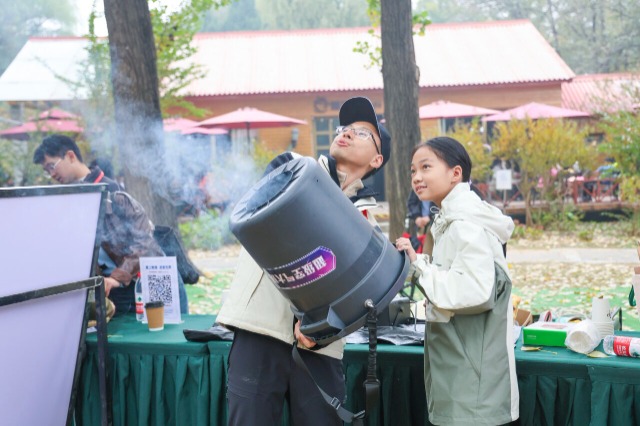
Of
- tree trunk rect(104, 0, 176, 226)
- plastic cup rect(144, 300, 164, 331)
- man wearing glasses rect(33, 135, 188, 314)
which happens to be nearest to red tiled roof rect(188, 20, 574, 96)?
tree trunk rect(104, 0, 176, 226)

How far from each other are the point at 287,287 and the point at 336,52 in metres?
20.7

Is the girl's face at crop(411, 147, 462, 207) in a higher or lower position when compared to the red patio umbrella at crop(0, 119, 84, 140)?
lower

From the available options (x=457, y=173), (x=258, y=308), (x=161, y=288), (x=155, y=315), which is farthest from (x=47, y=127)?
(x=457, y=173)

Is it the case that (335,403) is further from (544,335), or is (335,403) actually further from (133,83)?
(133,83)

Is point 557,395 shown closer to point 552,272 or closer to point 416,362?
point 416,362

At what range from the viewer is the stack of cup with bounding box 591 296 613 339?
3053mm

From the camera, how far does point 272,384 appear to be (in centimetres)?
247

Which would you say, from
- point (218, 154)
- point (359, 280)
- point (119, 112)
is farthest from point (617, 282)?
point (218, 154)

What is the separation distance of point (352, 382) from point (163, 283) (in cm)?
123

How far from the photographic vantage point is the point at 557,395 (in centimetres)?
286

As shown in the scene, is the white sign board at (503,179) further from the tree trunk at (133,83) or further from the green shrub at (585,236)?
the tree trunk at (133,83)

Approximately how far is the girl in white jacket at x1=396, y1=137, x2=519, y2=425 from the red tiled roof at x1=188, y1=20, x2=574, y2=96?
673 inches

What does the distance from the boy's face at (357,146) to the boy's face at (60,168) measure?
97.1 inches

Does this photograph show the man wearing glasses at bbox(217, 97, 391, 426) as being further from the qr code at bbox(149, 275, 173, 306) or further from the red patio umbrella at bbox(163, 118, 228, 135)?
the red patio umbrella at bbox(163, 118, 228, 135)
